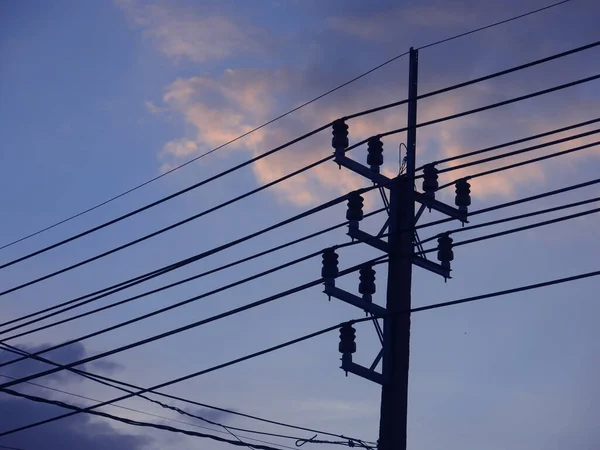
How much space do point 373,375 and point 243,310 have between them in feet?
8.01

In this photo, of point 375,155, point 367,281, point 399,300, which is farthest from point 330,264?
point 375,155

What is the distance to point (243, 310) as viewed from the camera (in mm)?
16719

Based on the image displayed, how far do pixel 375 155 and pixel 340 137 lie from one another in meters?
0.61

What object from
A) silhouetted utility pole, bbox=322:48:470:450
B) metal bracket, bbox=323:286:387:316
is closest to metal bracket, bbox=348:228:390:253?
silhouetted utility pole, bbox=322:48:470:450

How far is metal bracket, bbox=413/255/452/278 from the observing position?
1616 centimetres

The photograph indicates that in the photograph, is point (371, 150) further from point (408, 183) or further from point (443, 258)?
point (443, 258)

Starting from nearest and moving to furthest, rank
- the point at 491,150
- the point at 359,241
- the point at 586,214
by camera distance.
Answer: the point at 586,214 < the point at 491,150 < the point at 359,241

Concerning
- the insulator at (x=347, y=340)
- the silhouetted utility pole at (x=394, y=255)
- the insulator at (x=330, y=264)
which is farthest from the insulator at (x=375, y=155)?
the insulator at (x=347, y=340)

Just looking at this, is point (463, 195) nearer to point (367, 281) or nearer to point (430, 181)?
point (430, 181)

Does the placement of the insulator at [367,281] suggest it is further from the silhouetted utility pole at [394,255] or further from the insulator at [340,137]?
the insulator at [340,137]

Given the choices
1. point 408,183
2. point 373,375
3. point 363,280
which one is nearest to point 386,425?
point 373,375

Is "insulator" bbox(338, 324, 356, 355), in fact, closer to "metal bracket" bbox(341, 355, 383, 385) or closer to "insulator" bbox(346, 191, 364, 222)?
"metal bracket" bbox(341, 355, 383, 385)

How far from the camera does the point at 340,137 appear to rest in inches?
648

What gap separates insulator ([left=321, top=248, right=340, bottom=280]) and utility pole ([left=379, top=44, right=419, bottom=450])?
2.82 ft
